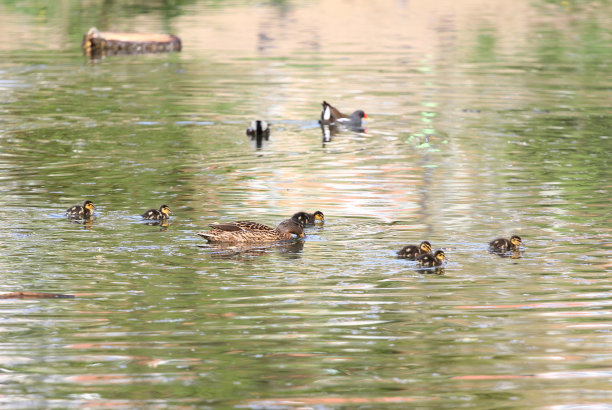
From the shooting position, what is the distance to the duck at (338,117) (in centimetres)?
2708

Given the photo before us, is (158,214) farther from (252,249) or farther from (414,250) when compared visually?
(414,250)

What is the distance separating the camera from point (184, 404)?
29.9 feet

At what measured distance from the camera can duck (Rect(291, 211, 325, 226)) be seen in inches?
629

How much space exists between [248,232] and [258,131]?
10106 millimetres

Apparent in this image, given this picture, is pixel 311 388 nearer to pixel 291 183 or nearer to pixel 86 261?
pixel 86 261

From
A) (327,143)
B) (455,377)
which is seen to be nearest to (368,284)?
(455,377)

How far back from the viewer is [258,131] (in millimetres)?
24812

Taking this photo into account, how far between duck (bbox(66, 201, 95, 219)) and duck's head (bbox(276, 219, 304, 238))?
2875mm

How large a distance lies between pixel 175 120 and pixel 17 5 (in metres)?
43.0

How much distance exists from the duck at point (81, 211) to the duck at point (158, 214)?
0.79 meters

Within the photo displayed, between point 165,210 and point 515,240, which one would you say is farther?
point 165,210

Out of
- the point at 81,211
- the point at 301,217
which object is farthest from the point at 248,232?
the point at 81,211

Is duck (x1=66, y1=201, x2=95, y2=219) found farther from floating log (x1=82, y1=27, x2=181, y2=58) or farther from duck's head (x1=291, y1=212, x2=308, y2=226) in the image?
floating log (x1=82, y1=27, x2=181, y2=58)

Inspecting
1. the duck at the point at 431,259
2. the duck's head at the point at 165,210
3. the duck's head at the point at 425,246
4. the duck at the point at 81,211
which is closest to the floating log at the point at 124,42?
the duck at the point at 81,211
